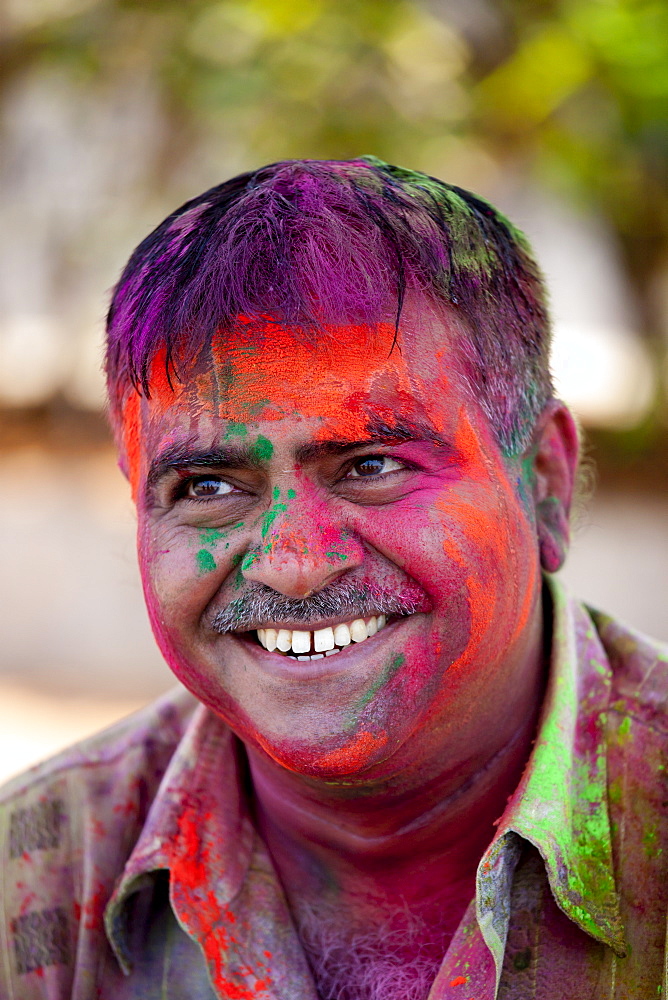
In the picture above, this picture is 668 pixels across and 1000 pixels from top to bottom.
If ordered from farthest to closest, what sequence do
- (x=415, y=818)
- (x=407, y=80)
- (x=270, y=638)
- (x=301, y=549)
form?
(x=407, y=80)
(x=415, y=818)
(x=270, y=638)
(x=301, y=549)

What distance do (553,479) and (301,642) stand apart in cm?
59

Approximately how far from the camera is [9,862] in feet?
6.82

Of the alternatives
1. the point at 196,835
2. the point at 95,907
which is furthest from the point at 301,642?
the point at 95,907

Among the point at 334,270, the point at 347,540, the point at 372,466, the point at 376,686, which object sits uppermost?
the point at 334,270

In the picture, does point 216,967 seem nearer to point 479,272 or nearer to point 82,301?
point 479,272

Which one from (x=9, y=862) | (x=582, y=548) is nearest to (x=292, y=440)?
(x=9, y=862)

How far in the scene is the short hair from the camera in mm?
1649

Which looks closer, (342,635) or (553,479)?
(342,635)

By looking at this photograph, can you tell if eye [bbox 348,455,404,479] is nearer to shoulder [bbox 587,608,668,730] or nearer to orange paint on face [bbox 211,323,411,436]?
orange paint on face [bbox 211,323,411,436]

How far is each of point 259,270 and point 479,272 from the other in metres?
0.38

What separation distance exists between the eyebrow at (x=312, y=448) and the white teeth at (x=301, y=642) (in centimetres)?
27

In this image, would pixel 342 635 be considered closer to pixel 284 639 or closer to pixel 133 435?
pixel 284 639

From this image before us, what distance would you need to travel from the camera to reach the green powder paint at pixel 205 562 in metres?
1.74

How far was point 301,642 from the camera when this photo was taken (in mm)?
1694
